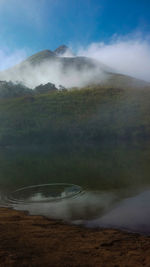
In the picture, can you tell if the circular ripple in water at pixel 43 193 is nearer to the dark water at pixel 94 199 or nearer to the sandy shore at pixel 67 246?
the dark water at pixel 94 199

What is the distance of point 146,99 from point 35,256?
93987 millimetres

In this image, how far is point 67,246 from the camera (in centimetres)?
706

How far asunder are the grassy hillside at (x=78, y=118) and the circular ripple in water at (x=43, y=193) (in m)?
59.4

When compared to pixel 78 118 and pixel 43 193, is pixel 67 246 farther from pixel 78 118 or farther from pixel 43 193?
pixel 78 118

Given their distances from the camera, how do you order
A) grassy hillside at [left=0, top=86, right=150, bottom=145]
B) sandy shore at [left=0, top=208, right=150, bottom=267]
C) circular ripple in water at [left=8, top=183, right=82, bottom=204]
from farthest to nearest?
grassy hillside at [left=0, top=86, right=150, bottom=145] → circular ripple in water at [left=8, top=183, right=82, bottom=204] → sandy shore at [left=0, top=208, right=150, bottom=267]

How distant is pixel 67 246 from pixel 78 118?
272ft

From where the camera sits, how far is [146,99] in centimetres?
9475

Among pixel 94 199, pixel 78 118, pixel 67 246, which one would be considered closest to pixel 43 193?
pixel 94 199

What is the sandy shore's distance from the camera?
6.09 metres

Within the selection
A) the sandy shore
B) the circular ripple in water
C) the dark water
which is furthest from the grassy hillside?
the sandy shore

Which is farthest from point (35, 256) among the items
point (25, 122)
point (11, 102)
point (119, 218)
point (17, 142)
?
point (11, 102)

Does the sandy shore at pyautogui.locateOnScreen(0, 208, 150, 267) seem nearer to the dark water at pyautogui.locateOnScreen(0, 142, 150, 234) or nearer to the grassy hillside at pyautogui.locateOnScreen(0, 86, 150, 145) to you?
the dark water at pyautogui.locateOnScreen(0, 142, 150, 234)

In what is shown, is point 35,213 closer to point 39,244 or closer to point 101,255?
point 39,244

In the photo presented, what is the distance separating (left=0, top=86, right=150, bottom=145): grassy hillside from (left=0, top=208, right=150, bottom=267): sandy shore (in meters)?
68.0
